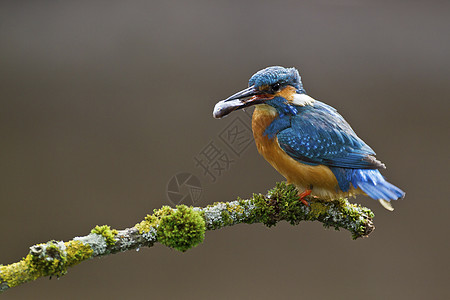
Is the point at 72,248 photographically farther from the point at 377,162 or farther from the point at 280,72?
the point at 377,162

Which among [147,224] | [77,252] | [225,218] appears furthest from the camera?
[225,218]

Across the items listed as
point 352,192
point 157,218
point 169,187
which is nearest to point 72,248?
point 157,218

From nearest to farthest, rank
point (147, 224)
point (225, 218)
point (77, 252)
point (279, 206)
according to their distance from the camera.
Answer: point (77, 252) → point (147, 224) → point (225, 218) → point (279, 206)

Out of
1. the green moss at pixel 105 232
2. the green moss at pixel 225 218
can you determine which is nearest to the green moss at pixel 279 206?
the green moss at pixel 225 218

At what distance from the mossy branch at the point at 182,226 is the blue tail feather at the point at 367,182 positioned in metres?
0.14

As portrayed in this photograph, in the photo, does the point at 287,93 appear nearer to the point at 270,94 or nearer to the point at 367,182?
the point at 270,94

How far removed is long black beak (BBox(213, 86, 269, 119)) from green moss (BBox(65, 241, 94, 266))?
22.8 inches

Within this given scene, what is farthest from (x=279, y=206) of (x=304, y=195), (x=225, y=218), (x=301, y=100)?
(x=301, y=100)

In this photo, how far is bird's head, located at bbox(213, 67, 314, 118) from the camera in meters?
1.47

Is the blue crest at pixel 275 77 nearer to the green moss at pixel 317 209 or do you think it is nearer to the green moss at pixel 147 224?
the green moss at pixel 317 209

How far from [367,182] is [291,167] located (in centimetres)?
26

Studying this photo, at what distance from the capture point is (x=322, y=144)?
1.50 m

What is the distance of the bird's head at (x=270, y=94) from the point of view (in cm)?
147

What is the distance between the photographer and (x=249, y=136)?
66.7 inches
